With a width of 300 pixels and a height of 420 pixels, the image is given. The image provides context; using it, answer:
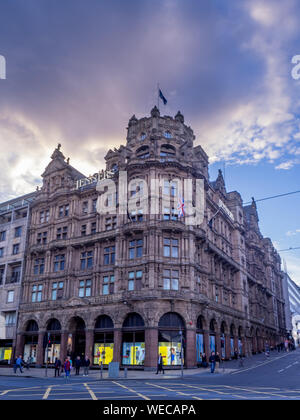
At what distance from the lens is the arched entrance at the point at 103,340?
46.5 meters

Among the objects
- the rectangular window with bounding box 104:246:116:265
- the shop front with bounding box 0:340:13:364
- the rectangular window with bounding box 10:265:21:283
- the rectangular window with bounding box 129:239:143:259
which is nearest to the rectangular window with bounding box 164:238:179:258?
the rectangular window with bounding box 129:239:143:259

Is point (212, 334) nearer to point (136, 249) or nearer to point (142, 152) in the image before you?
point (136, 249)

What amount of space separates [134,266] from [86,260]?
31.7 feet

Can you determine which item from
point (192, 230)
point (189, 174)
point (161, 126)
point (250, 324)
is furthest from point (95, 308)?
point (250, 324)

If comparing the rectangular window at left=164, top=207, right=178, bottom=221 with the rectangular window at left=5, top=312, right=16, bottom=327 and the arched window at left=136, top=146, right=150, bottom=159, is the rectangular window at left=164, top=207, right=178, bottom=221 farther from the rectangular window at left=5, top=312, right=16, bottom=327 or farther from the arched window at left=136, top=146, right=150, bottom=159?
the rectangular window at left=5, top=312, right=16, bottom=327

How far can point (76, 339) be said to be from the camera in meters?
51.1

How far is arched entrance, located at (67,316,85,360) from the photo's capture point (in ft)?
164

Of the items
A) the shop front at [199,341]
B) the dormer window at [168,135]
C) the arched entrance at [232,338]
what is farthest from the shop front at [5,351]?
the dormer window at [168,135]

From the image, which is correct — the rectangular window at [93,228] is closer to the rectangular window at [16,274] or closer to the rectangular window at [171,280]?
the rectangular window at [171,280]

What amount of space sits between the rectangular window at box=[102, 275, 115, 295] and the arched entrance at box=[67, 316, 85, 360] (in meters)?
5.65

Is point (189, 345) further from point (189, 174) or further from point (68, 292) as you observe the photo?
point (189, 174)

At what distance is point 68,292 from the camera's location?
52375mm

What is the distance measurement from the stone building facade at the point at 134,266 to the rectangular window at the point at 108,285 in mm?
126
